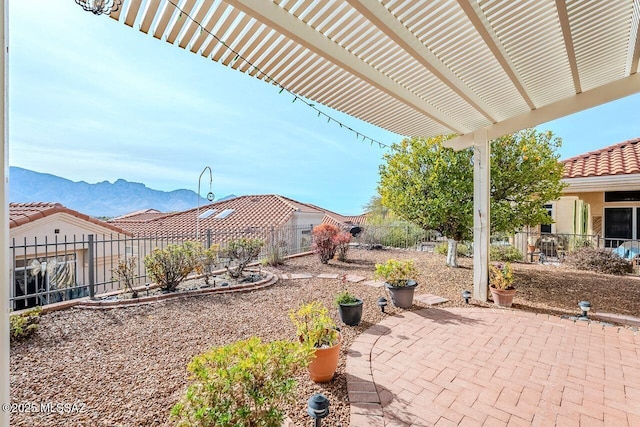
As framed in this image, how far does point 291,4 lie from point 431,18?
4.33 ft

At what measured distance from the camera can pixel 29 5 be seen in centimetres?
195

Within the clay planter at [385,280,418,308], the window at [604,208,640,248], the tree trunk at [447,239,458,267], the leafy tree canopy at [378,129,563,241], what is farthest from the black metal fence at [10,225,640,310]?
the clay planter at [385,280,418,308]

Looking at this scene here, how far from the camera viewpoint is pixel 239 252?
23.9 ft

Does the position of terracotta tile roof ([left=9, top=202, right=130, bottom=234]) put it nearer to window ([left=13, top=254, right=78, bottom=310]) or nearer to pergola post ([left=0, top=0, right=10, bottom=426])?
window ([left=13, top=254, right=78, bottom=310])

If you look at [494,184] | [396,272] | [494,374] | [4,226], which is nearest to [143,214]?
[396,272]

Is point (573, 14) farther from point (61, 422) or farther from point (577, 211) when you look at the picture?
point (577, 211)

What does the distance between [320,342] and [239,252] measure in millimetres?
4760

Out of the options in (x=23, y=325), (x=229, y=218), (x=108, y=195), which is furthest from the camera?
(x=108, y=195)

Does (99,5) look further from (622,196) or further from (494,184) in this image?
(622,196)

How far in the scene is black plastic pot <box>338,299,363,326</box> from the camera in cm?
431

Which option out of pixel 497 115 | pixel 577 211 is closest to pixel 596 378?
pixel 497 115

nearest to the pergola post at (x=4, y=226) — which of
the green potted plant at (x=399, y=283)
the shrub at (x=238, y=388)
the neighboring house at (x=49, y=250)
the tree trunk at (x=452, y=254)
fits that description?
the shrub at (x=238, y=388)

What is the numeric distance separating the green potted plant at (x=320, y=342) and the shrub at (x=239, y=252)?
4.37 meters

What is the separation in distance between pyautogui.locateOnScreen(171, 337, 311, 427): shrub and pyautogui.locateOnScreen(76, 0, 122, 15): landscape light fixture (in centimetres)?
244
